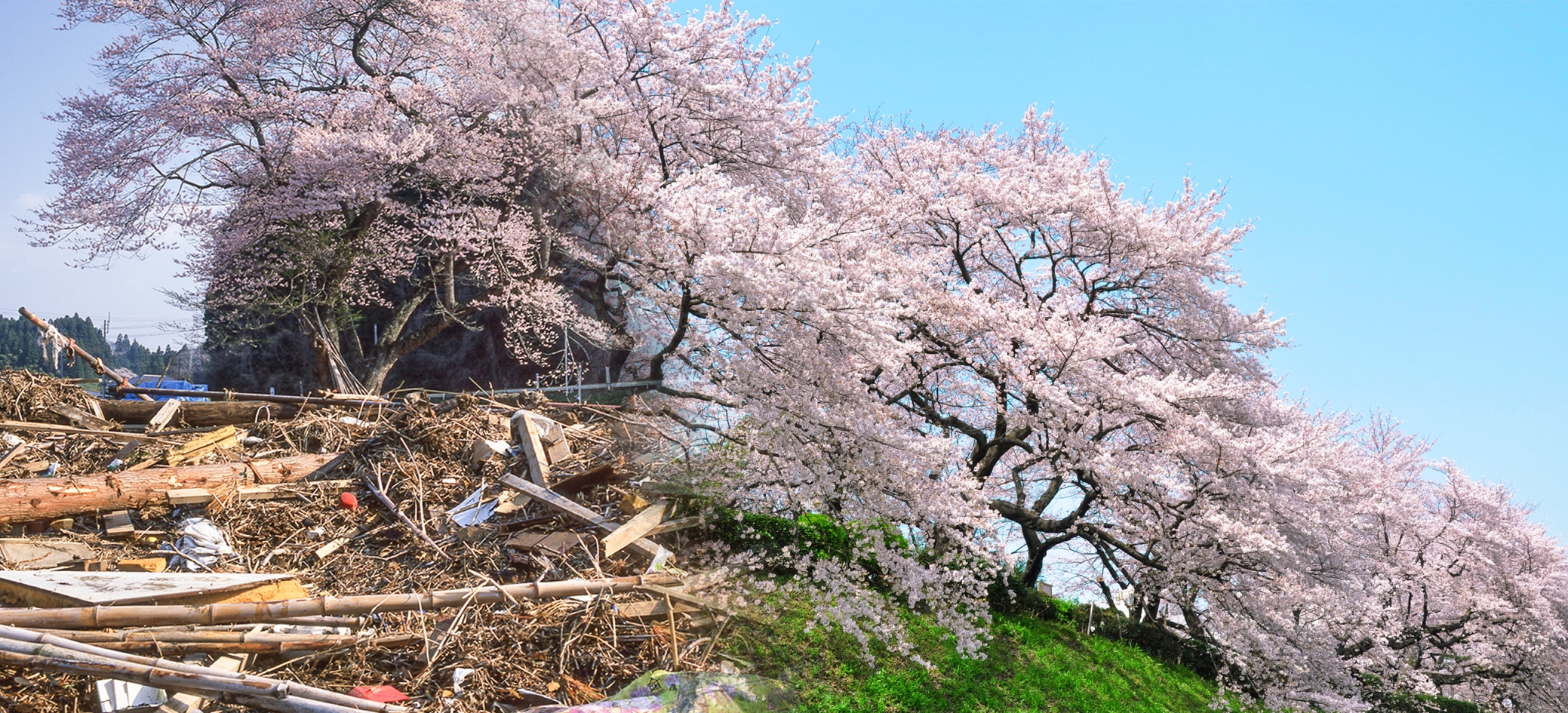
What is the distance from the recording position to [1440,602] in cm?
1391

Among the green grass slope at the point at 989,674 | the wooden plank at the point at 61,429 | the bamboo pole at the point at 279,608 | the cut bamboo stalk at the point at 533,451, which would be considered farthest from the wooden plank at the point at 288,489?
the green grass slope at the point at 989,674

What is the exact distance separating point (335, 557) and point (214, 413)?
3.69 metres

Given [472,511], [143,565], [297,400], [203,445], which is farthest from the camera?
[297,400]

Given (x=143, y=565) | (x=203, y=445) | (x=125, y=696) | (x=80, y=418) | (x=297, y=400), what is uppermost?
(x=297, y=400)

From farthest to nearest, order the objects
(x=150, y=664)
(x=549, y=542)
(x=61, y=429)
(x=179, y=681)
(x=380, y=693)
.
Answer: (x=61, y=429) < (x=549, y=542) < (x=380, y=693) < (x=150, y=664) < (x=179, y=681)

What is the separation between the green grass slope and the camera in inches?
227

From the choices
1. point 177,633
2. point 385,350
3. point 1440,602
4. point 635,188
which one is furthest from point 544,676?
point 1440,602

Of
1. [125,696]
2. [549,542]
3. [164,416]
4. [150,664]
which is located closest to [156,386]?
[164,416]

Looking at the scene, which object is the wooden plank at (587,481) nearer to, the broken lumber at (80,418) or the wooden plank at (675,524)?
the wooden plank at (675,524)

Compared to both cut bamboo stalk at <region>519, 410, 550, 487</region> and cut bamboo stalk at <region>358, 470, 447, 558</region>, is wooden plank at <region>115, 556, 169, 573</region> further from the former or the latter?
cut bamboo stalk at <region>519, 410, 550, 487</region>

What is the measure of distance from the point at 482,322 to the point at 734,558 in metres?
12.4

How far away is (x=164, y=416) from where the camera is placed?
7.72 metres

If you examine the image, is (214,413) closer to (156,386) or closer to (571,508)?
(571,508)

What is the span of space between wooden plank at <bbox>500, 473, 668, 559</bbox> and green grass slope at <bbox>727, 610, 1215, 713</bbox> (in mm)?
732
